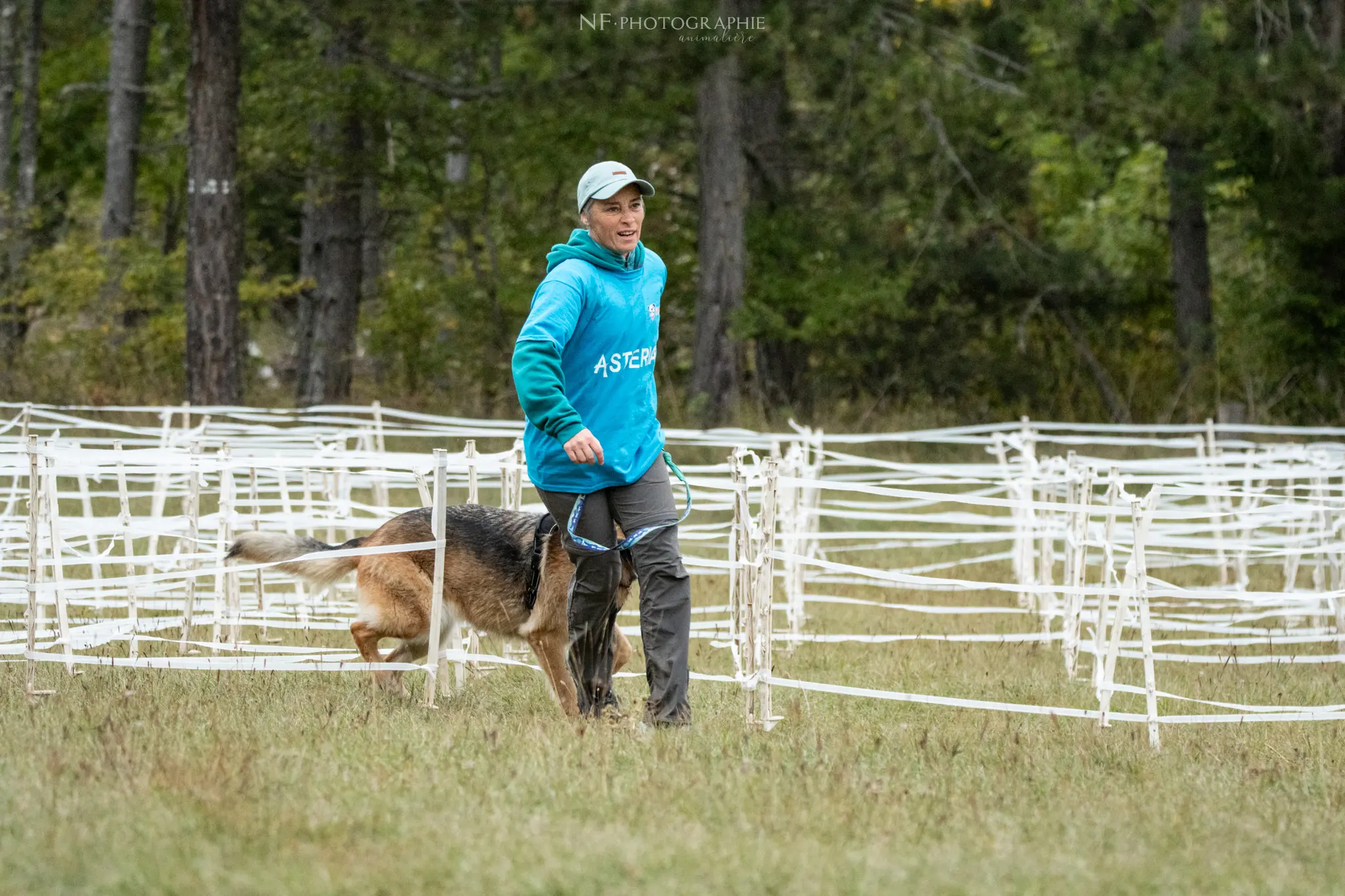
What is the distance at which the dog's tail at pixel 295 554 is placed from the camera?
6.48 metres

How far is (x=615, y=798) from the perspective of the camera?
15.8ft

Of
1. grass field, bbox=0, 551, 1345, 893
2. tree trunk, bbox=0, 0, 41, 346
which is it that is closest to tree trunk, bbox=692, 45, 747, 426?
tree trunk, bbox=0, 0, 41, 346

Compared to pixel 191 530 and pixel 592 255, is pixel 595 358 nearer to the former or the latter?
pixel 592 255

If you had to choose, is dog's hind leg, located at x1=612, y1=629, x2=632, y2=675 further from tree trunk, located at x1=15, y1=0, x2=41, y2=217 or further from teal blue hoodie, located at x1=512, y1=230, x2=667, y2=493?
tree trunk, located at x1=15, y1=0, x2=41, y2=217

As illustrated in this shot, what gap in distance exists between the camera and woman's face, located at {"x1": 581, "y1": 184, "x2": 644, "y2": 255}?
570 centimetres

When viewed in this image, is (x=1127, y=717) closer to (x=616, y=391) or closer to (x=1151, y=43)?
(x=616, y=391)

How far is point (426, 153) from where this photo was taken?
23.1 meters

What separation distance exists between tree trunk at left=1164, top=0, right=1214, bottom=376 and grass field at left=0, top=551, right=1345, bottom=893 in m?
16.6

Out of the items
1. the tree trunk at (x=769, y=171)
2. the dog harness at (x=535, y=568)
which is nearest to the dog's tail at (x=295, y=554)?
the dog harness at (x=535, y=568)

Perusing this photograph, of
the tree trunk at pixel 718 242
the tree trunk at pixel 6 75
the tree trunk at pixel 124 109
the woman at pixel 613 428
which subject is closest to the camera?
the woman at pixel 613 428

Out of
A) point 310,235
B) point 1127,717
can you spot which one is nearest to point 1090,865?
point 1127,717

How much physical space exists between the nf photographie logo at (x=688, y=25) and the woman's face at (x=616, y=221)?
43.5ft

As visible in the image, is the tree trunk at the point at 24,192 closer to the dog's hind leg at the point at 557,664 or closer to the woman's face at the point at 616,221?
the dog's hind leg at the point at 557,664

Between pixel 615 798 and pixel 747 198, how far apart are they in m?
20.1
